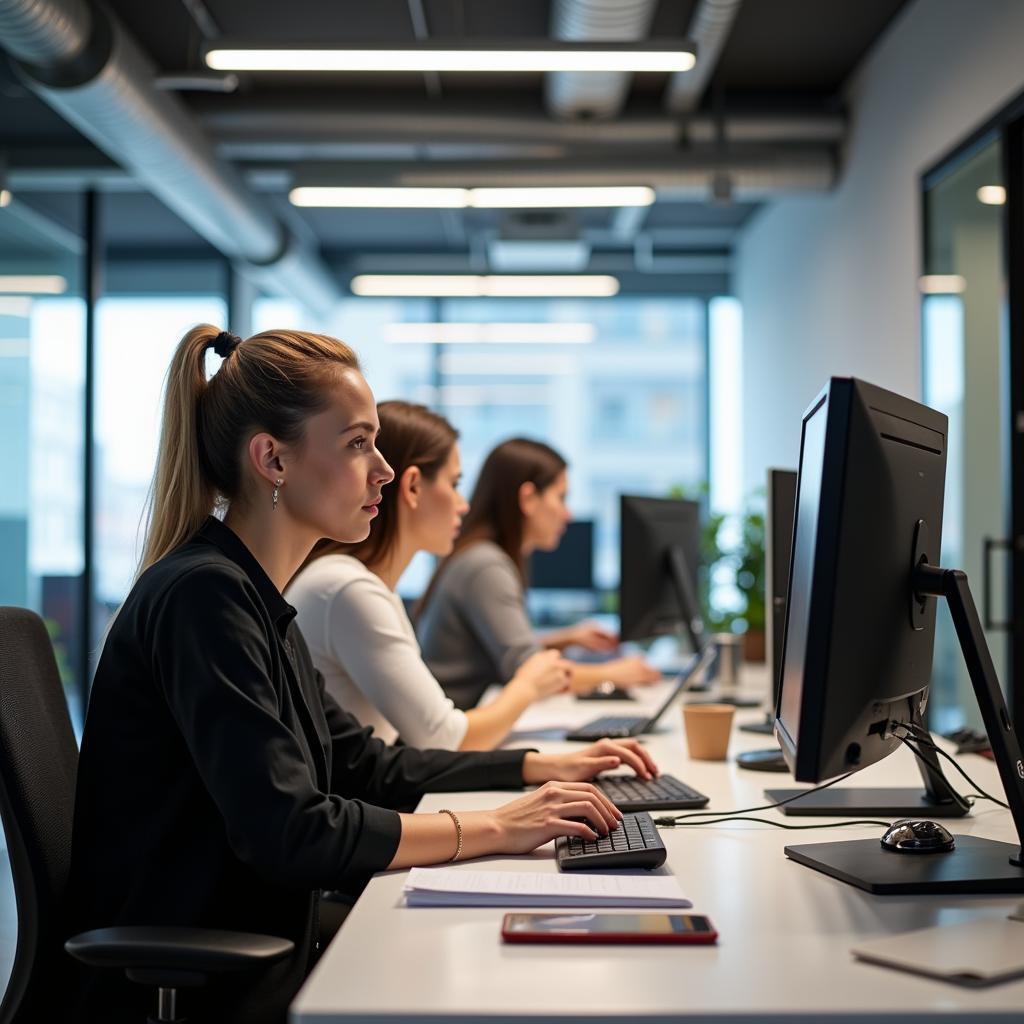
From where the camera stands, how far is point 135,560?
1630 mm

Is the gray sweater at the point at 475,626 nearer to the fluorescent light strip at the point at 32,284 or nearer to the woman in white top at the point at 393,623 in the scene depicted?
the woman in white top at the point at 393,623

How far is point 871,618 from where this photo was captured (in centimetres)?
119

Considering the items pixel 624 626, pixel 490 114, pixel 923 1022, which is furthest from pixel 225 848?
pixel 490 114

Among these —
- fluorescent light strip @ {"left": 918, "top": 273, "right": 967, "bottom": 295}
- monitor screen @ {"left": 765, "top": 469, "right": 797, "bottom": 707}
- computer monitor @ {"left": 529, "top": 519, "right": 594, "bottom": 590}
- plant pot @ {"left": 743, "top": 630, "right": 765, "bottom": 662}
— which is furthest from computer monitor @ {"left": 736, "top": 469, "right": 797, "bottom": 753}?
computer monitor @ {"left": 529, "top": 519, "right": 594, "bottom": 590}

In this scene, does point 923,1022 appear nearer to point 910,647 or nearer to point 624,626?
point 910,647

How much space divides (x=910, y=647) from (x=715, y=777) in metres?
0.74

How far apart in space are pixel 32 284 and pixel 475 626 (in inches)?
123

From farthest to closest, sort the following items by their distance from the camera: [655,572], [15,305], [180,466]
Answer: [15,305]
[655,572]
[180,466]

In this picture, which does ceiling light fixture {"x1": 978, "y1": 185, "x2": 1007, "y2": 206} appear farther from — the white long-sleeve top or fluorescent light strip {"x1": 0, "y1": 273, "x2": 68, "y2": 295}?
fluorescent light strip {"x1": 0, "y1": 273, "x2": 68, "y2": 295}

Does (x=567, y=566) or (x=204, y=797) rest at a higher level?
(x=567, y=566)

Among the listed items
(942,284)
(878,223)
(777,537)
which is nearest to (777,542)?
(777,537)

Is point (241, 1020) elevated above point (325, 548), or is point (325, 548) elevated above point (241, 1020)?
point (325, 548)

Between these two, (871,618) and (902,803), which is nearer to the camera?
(871,618)

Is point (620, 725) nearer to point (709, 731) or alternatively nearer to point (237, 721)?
point (709, 731)
